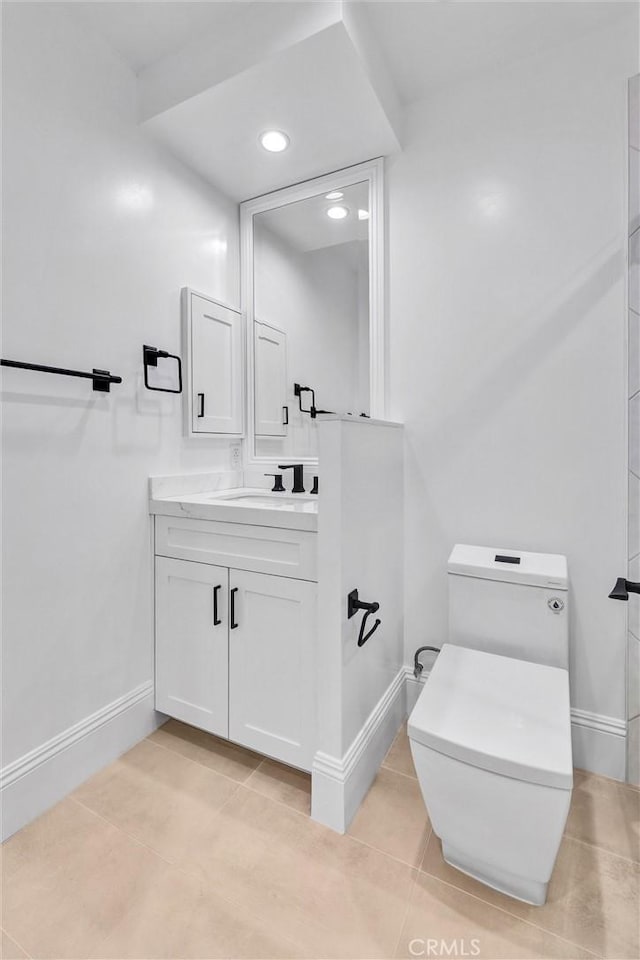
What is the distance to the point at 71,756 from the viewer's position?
1.42 m

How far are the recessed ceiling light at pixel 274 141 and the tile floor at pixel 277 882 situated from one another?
2304mm

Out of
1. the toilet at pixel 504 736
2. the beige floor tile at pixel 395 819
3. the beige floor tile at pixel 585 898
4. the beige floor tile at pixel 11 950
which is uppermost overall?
the toilet at pixel 504 736

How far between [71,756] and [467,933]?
1208 mm

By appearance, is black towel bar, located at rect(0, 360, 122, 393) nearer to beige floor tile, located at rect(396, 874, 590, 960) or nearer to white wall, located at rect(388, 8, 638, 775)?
white wall, located at rect(388, 8, 638, 775)

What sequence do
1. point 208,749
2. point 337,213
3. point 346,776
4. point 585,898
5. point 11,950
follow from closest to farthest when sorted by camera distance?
point 11,950 → point 585,898 → point 346,776 → point 208,749 → point 337,213

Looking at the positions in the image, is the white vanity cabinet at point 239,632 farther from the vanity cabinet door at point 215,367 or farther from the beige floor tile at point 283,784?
the vanity cabinet door at point 215,367

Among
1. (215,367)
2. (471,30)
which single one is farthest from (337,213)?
(215,367)

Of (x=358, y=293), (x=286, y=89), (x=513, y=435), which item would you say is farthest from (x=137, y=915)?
(x=286, y=89)

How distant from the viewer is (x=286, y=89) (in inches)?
57.9

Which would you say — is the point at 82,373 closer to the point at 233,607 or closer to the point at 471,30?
the point at 233,607

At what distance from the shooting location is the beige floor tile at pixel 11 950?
3.14ft

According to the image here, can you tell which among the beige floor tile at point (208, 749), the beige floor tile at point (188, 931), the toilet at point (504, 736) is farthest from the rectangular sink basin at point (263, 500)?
the beige floor tile at point (188, 931)

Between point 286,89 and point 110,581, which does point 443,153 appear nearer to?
point 286,89

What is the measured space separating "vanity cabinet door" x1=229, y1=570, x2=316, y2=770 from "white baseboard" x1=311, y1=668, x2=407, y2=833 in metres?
0.08
